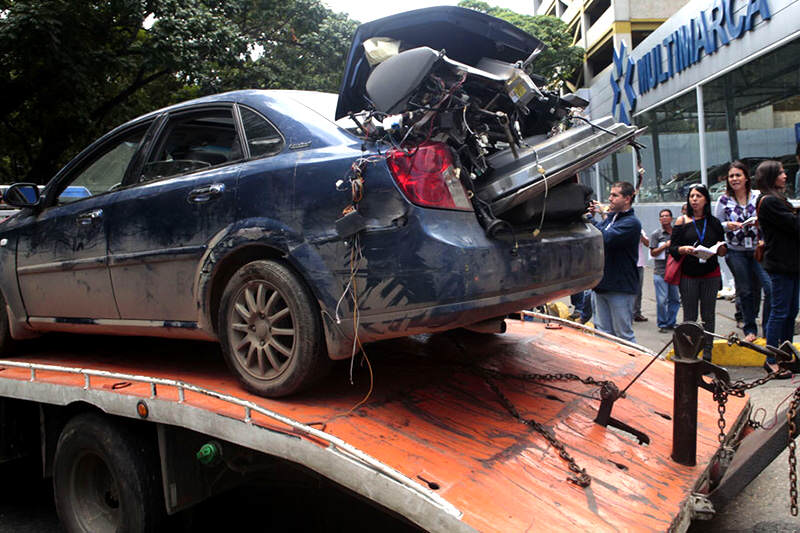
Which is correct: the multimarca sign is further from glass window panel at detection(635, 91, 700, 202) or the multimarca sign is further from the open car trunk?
the open car trunk

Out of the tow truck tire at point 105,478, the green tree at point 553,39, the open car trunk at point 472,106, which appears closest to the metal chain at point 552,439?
the open car trunk at point 472,106

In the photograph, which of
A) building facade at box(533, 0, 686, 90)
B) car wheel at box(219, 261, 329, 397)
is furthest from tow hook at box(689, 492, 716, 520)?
building facade at box(533, 0, 686, 90)

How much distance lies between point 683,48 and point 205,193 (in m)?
13.3

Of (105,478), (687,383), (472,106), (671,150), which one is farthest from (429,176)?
(671,150)

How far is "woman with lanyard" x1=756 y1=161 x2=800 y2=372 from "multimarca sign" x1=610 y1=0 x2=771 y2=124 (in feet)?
21.4

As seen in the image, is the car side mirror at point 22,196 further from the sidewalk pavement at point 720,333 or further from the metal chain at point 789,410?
the sidewalk pavement at point 720,333

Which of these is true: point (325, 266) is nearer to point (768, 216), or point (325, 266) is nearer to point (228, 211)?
point (228, 211)

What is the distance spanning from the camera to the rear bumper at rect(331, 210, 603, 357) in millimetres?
2555

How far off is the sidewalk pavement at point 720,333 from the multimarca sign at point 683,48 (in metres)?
4.96

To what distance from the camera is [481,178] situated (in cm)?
291

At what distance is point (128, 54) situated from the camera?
14617 millimetres

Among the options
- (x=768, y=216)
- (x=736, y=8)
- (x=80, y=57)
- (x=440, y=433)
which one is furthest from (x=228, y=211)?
(x=80, y=57)

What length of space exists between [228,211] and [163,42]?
11.8m

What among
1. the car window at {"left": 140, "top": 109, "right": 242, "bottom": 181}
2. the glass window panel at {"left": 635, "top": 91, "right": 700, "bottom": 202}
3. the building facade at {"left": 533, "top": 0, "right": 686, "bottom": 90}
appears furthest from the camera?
the building facade at {"left": 533, "top": 0, "right": 686, "bottom": 90}
